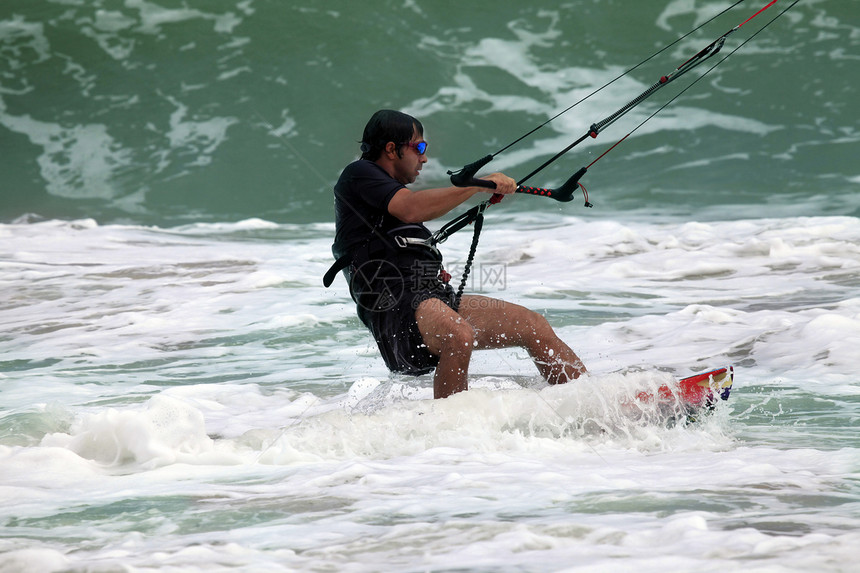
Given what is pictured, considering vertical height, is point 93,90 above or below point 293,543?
above

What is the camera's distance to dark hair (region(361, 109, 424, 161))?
4238 millimetres

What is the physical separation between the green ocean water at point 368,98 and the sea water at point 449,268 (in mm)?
84

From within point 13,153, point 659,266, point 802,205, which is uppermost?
point 13,153

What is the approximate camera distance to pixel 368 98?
2067cm

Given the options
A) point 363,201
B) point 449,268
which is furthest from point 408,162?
point 449,268

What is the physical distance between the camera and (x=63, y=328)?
25.5ft

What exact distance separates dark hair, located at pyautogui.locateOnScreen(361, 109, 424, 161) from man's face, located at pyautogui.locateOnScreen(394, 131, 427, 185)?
1.2 inches

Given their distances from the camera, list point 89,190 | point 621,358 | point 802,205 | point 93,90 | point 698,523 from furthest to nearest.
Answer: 1. point 93,90
2. point 89,190
3. point 802,205
4. point 621,358
5. point 698,523

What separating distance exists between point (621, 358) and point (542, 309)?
79.9 inches

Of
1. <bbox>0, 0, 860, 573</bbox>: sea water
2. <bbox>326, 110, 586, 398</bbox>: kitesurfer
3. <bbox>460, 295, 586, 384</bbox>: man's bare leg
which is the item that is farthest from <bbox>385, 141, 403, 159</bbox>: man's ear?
<bbox>0, 0, 860, 573</bbox>: sea water

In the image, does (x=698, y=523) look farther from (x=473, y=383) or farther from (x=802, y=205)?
(x=802, y=205)

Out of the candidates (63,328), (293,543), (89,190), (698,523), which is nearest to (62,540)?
(293,543)

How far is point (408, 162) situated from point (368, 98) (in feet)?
55.2

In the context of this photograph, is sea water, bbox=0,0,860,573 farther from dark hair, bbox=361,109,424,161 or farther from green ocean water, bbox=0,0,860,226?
dark hair, bbox=361,109,424,161
